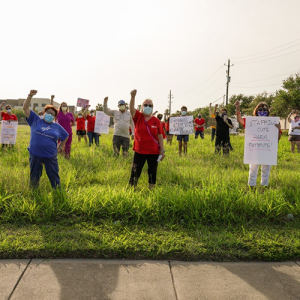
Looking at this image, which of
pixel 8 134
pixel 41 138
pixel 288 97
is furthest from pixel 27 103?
pixel 288 97

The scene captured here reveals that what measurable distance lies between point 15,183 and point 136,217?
7.79 ft

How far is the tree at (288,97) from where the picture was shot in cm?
3152

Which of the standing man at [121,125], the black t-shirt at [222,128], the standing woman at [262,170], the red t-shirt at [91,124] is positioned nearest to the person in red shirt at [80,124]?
the red t-shirt at [91,124]

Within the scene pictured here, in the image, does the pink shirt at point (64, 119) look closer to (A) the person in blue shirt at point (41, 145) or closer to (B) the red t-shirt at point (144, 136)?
(A) the person in blue shirt at point (41, 145)

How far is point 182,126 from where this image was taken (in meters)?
11.9

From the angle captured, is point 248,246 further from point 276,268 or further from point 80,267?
point 80,267

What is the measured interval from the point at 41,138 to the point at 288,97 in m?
31.9

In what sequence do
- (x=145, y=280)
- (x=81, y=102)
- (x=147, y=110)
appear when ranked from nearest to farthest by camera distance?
(x=145, y=280) → (x=147, y=110) → (x=81, y=102)

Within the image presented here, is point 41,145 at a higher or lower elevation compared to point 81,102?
lower

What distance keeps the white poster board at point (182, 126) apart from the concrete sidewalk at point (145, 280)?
27.9 feet

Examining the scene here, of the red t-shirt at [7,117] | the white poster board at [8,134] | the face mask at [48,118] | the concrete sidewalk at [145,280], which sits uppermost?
the red t-shirt at [7,117]

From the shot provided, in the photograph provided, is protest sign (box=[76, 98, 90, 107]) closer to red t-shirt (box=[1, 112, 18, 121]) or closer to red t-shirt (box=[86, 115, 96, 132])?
red t-shirt (box=[86, 115, 96, 132])

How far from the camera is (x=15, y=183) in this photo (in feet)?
17.3

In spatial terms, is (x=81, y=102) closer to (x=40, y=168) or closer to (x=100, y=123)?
(x=100, y=123)
